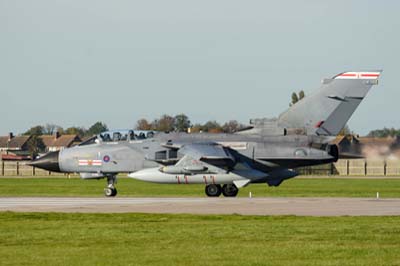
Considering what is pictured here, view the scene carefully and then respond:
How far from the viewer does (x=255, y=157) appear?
132 feet

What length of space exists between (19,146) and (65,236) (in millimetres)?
143095

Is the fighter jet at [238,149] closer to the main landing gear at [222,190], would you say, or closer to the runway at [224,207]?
the main landing gear at [222,190]

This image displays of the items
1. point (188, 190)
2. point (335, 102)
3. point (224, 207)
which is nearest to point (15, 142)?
point (188, 190)

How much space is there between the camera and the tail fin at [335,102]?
40.6m

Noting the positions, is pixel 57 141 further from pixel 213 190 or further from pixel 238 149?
pixel 238 149

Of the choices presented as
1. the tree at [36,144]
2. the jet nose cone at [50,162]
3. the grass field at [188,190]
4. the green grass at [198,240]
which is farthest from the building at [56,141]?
the green grass at [198,240]

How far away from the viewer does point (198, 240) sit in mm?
19609

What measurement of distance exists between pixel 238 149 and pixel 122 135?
5.74 m

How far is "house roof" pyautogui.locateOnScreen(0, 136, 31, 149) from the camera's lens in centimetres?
16112

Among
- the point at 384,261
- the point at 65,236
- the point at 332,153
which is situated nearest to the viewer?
the point at 384,261

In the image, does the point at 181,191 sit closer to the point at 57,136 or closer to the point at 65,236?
the point at 65,236

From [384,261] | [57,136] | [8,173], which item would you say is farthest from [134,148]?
[57,136]

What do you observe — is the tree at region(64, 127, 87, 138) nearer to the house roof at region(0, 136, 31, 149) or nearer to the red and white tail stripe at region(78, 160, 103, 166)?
the house roof at region(0, 136, 31, 149)

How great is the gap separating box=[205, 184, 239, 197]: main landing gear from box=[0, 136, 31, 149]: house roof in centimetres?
12214
